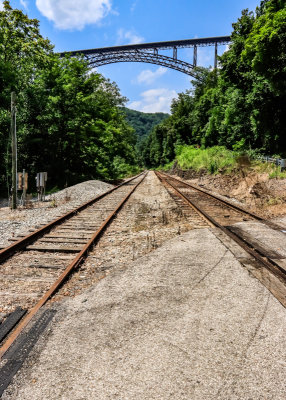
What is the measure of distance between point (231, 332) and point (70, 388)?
1.67 m

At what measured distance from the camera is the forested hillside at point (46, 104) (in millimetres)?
20062

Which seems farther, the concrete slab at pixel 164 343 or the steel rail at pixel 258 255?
the steel rail at pixel 258 255

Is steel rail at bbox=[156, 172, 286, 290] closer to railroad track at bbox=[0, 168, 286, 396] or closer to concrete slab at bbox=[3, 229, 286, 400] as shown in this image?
railroad track at bbox=[0, 168, 286, 396]

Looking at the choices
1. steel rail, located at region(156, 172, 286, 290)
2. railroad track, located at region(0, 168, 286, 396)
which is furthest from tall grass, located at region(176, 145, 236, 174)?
steel rail, located at region(156, 172, 286, 290)

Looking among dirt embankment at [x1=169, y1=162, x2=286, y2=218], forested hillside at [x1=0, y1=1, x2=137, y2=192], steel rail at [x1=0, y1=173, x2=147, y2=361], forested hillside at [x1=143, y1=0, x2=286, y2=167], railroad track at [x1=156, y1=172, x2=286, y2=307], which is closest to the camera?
steel rail at [x1=0, y1=173, x2=147, y2=361]

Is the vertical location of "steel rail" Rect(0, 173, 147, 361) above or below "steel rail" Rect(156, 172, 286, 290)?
below

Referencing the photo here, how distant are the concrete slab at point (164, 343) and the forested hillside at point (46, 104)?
17118 millimetres

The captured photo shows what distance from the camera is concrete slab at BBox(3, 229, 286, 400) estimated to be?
7.36 ft

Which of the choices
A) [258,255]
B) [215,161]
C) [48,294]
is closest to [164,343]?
[48,294]

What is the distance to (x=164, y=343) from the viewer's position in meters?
2.79

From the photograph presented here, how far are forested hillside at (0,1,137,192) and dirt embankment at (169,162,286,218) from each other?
1143cm

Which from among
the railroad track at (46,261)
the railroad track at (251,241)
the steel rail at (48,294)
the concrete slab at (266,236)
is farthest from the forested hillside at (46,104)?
→ the concrete slab at (266,236)

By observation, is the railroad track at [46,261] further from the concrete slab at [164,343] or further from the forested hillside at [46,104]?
the forested hillside at [46,104]

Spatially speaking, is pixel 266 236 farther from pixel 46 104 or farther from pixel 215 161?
pixel 46 104
